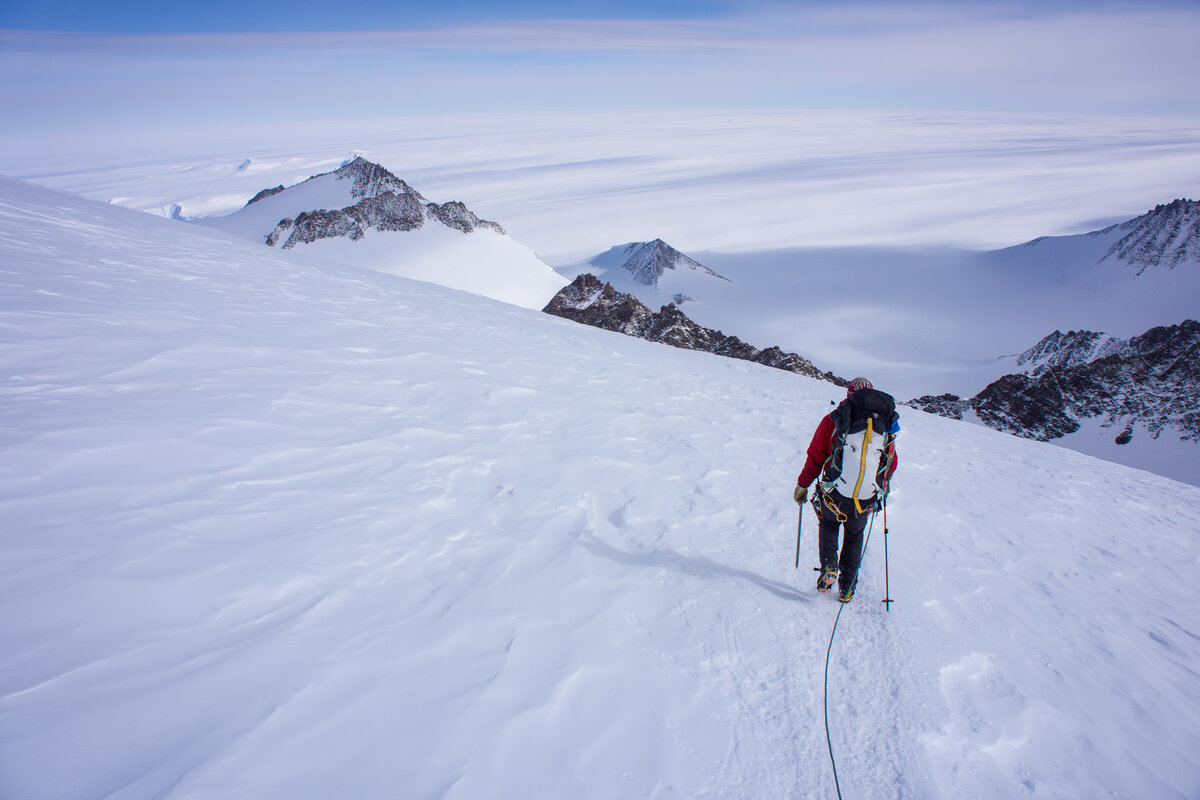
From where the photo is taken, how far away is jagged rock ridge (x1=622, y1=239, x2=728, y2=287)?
122000mm

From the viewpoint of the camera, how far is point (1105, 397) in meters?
48.2

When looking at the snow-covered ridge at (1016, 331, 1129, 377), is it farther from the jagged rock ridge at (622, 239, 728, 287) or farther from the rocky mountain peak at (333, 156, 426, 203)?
the rocky mountain peak at (333, 156, 426, 203)

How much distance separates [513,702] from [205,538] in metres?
2.84

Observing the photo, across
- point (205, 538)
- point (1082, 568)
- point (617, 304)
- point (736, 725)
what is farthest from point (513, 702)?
point (617, 304)

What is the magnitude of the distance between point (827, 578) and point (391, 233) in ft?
337

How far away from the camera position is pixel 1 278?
8578 millimetres

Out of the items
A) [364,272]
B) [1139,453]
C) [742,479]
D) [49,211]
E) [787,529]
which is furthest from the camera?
[1139,453]

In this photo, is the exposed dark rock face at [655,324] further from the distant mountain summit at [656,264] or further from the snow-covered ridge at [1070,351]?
the distant mountain summit at [656,264]

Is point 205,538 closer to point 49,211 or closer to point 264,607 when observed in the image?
point 264,607

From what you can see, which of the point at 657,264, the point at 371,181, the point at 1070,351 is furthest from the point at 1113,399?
the point at 371,181

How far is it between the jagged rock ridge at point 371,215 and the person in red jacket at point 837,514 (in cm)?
10115

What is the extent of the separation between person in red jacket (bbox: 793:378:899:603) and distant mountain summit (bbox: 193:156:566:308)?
274 feet

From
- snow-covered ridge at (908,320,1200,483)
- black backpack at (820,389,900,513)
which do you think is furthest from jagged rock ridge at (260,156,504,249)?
black backpack at (820,389,900,513)

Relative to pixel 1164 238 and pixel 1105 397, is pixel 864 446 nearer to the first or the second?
pixel 1105 397
